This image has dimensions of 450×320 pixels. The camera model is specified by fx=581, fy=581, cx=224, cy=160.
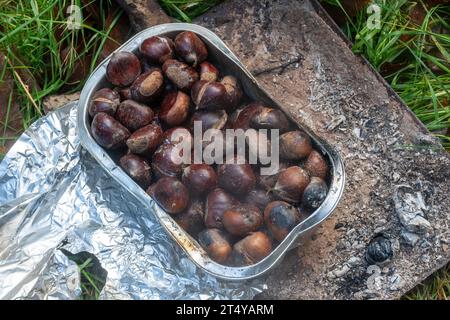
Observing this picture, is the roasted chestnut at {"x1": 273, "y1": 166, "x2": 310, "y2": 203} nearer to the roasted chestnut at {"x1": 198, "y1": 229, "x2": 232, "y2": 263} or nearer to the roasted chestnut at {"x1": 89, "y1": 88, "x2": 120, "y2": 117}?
the roasted chestnut at {"x1": 198, "y1": 229, "x2": 232, "y2": 263}

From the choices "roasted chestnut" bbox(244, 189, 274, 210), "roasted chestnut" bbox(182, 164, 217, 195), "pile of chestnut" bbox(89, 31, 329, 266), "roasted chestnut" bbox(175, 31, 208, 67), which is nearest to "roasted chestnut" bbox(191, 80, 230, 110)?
"pile of chestnut" bbox(89, 31, 329, 266)

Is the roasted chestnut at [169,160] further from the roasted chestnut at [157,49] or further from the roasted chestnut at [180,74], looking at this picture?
the roasted chestnut at [157,49]

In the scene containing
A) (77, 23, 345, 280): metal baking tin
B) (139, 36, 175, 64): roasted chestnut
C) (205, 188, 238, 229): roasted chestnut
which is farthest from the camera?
(139, 36, 175, 64): roasted chestnut

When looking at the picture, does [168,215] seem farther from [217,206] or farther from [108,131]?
[108,131]

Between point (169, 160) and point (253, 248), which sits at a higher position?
point (169, 160)

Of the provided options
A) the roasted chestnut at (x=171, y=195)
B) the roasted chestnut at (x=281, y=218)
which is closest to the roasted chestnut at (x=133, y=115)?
the roasted chestnut at (x=171, y=195)

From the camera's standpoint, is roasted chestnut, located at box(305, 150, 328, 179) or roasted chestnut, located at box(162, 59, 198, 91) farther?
roasted chestnut, located at box(162, 59, 198, 91)

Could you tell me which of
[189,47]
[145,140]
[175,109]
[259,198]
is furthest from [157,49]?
[259,198]
